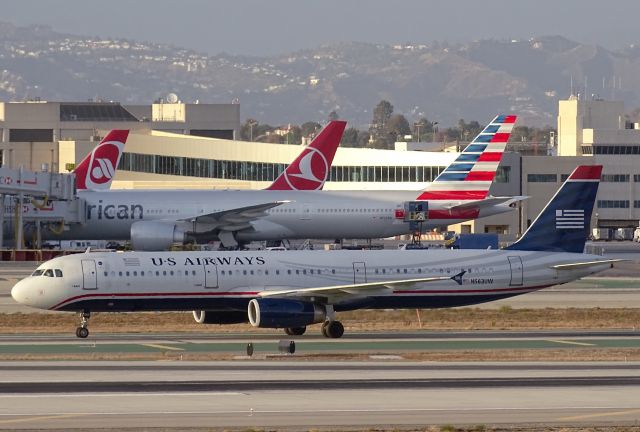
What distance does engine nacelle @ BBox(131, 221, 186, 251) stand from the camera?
86.1 m

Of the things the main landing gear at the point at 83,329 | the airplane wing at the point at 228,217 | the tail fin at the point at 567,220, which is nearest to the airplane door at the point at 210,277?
the main landing gear at the point at 83,329

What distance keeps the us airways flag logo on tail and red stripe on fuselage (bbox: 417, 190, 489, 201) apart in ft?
126

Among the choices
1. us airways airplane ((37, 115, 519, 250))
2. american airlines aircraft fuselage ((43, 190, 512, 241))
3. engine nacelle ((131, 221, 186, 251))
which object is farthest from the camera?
american airlines aircraft fuselage ((43, 190, 512, 241))

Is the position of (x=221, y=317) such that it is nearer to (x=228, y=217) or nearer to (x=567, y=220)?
(x=567, y=220)

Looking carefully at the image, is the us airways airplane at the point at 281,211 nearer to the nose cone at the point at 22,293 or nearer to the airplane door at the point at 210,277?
the airplane door at the point at 210,277

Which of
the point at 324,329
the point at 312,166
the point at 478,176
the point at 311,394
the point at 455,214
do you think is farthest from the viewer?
the point at 312,166

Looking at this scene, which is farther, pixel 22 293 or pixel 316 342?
pixel 22 293

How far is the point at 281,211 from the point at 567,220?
39240 mm

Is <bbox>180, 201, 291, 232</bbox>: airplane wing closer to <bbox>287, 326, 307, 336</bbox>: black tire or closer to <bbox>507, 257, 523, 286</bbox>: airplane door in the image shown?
<bbox>507, 257, 523, 286</bbox>: airplane door

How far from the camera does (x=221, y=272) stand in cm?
4981

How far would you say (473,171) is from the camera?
95.2m

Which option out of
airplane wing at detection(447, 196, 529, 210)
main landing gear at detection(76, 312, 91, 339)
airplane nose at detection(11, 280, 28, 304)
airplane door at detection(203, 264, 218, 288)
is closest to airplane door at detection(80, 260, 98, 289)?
main landing gear at detection(76, 312, 91, 339)

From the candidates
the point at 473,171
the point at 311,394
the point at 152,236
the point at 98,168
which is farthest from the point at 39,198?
the point at 311,394

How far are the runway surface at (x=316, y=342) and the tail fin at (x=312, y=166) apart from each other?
47732 mm
